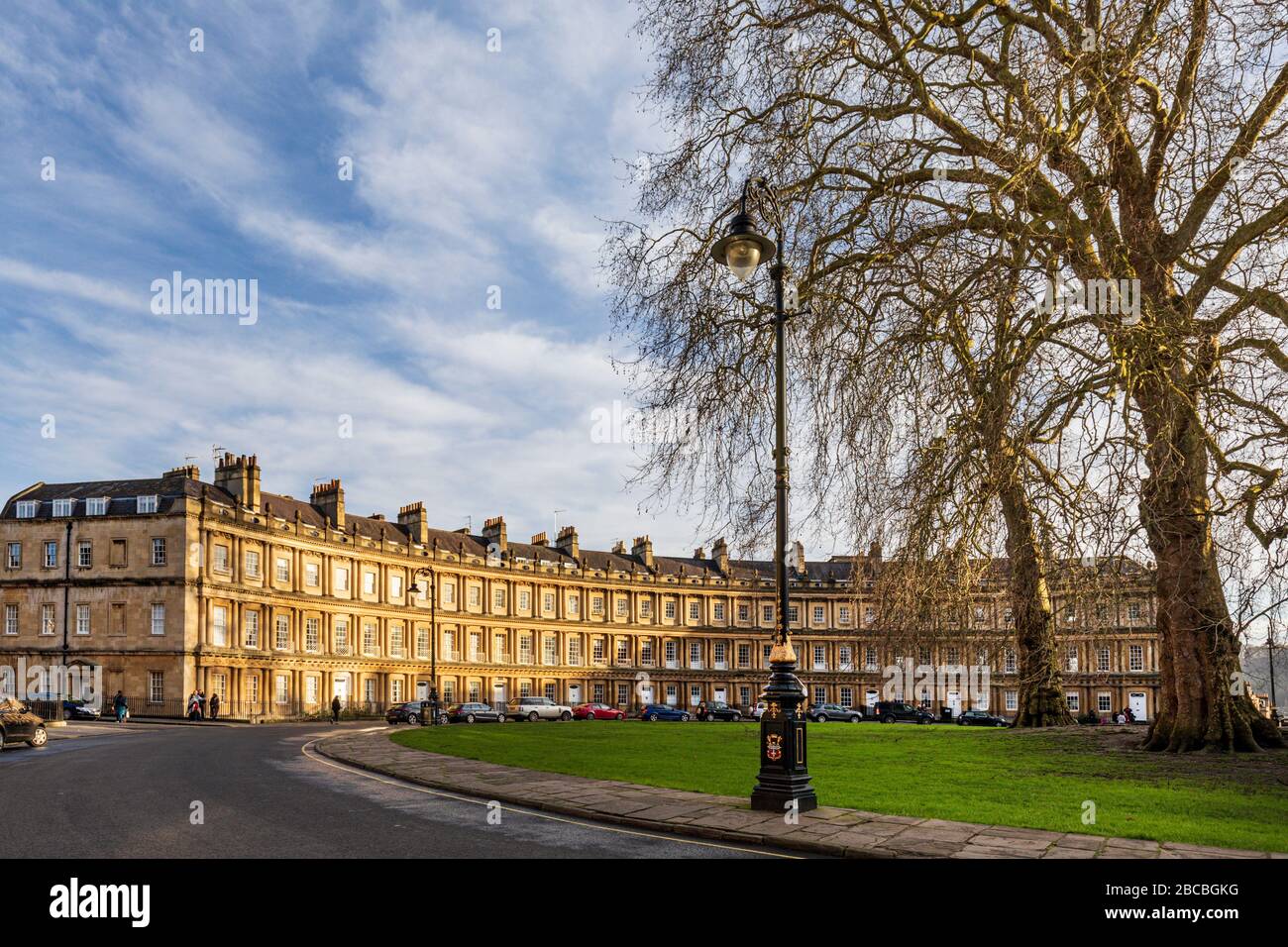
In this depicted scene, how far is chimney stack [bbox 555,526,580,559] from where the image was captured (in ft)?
308

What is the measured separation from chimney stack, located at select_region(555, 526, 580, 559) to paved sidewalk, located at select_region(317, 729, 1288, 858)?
255 feet

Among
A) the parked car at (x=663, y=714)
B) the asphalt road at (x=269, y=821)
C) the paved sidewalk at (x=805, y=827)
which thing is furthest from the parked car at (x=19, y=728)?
the parked car at (x=663, y=714)

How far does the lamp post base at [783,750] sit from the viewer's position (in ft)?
38.0

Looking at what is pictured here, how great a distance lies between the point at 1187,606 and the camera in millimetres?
15312

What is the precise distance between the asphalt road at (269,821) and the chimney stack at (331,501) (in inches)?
→ 2168

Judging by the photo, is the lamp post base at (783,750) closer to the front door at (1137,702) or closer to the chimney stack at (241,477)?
the chimney stack at (241,477)

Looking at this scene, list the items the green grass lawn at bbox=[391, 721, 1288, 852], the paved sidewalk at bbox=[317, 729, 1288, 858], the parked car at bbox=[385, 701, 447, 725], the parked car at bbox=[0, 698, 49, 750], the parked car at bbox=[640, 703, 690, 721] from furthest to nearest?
the parked car at bbox=[640, 703, 690, 721] → the parked car at bbox=[385, 701, 447, 725] → the parked car at bbox=[0, 698, 49, 750] → the green grass lawn at bbox=[391, 721, 1288, 852] → the paved sidewalk at bbox=[317, 729, 1288, 858]

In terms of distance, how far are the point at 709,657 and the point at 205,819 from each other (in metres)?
86.4

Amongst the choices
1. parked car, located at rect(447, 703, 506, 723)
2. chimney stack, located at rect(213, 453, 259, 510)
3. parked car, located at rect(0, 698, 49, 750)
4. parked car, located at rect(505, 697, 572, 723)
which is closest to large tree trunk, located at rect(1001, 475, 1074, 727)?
parked car, located at rect(0, 698, 49, 750)

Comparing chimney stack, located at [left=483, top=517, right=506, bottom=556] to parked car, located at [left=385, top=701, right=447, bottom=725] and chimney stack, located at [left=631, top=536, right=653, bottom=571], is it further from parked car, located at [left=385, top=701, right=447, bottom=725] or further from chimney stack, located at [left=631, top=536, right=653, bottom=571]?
parked car, located at [left=385, top=701, right=447, bottom=725]

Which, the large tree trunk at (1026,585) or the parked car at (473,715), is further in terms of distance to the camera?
the parked car at (473,715)

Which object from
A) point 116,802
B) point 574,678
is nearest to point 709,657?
point 574,678

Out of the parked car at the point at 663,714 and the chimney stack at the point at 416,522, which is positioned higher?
the chimney stack at the point at 416,522
